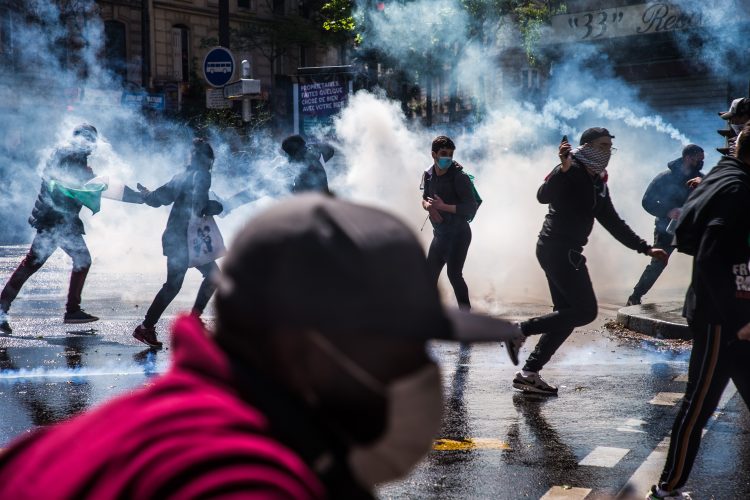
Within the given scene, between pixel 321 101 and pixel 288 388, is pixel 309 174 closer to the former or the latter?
pixel 288 388

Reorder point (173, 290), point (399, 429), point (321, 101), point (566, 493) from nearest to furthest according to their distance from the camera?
point (399, 429) → point (566, 493) → point (173, 290) → point (321, 101)

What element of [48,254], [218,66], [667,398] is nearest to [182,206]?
[48,254]

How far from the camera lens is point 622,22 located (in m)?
26.0

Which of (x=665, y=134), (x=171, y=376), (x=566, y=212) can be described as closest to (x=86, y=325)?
(x=566, y=212)

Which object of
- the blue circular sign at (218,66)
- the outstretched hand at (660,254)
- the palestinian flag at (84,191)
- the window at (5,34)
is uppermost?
the window at (5,34)

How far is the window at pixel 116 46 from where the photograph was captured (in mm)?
35625

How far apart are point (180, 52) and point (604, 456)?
36.0m

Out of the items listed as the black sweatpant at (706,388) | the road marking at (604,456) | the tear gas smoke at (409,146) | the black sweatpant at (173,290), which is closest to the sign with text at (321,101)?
the tear gas smoke at (409,146)

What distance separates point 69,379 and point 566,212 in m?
3.62

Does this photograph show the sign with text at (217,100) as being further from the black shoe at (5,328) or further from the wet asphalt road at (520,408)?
the black shoe at (5,328)

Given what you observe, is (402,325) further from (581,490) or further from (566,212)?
(566,212)

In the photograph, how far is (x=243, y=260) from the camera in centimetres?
124

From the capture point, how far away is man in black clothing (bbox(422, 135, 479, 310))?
8.91 metres

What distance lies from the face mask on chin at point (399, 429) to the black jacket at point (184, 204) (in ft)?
23.6
